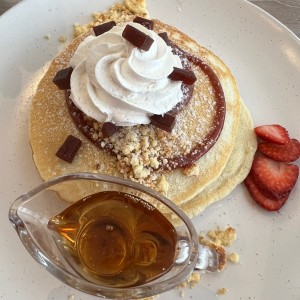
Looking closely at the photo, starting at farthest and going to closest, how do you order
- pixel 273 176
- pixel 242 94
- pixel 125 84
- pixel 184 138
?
pixel 242 94, pixel 273 176, pixel 184 138, pixel 125 84

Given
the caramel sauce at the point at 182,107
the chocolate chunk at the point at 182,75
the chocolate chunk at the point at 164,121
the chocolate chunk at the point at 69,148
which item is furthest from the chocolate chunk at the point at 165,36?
the chocolate chunk at the point at 69,148

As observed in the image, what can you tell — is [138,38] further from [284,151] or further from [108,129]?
[284,151]

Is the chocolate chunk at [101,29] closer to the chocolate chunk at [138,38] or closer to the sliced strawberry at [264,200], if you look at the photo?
the chocolate chunk at [138,38]

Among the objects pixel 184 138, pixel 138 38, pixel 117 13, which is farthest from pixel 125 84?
pixel 117 13

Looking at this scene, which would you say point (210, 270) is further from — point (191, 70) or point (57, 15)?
point (57, 15)

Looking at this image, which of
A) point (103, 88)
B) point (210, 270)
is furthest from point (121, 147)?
point (210, 270)

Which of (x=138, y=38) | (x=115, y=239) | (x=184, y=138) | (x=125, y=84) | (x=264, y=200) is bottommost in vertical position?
Result: (x=115, y=239)

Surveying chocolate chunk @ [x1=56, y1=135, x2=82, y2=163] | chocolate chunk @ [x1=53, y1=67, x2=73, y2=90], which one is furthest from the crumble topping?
chocolate chunk @ [x1=56, y1=135, x2=82, y2=163]

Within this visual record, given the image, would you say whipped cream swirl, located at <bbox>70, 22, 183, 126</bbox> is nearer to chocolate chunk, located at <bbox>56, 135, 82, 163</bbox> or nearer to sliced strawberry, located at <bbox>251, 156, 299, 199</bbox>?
chocolate chunk, located at <bbox>56, 135, 82, 163</bbox>
